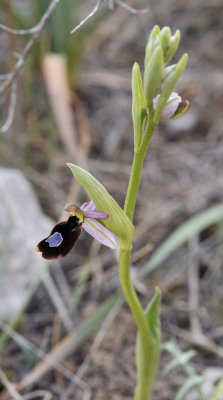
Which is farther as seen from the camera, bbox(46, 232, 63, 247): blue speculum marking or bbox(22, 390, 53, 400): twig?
bbox(22, 390, 53, 400): twig

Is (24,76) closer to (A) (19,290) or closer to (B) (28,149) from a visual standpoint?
(B) (28,149)

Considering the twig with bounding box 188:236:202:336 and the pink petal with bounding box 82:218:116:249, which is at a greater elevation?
the pink petal with bounding box 82:218:116:249

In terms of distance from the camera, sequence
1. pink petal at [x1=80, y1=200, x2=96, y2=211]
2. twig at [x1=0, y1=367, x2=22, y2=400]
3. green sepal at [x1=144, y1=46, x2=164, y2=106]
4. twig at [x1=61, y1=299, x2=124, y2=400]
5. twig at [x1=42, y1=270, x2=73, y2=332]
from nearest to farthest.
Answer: green sepal at [x1=144, y1=46, x2=164, y2=106] < pink petal at [x1=80, y1=200, x2=96, y2=211] < twig at [x1=0, y1=367, x2=22, y2=400] < twig at [x1=61, y1=299, x2=124, y2=400] < twig at [x1=42, y1=270, x2=73, y2=332]

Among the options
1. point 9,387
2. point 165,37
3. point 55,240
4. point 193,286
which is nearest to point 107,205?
point 55,240

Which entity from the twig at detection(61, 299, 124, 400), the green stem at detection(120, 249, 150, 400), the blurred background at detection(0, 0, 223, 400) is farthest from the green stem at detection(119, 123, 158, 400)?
the twig at detection(61, 299, 124, 400)

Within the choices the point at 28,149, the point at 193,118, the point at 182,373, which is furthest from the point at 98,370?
the point at 193,118

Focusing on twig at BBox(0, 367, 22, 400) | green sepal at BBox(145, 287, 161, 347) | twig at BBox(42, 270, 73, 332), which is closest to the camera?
green sepal at BBox(145, 287, 161, 347)

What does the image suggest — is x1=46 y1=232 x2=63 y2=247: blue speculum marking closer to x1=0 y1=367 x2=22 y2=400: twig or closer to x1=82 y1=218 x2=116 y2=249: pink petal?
x1=82 y1=218 x2=116 y2=249: pink petal
